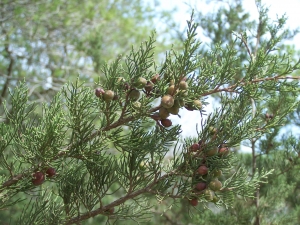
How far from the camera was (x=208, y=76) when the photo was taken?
0.93m

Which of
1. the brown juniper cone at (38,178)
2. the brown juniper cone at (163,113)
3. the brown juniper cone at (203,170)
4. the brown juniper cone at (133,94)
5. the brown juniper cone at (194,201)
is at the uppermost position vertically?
the brown juniper cone at (133,94)

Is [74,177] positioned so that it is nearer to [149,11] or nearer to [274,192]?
[274,192]

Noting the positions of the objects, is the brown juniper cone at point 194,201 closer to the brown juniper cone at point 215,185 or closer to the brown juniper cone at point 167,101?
the brown juniper cone at point 215,185

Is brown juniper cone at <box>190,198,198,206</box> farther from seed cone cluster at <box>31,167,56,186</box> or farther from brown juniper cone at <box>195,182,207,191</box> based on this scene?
seed cone cluster at <box>31,167,56,186</box>

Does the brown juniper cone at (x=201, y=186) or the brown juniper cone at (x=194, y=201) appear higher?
the brown juniper cone at (x=201, y=186)

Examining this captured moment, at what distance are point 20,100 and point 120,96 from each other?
25 cm

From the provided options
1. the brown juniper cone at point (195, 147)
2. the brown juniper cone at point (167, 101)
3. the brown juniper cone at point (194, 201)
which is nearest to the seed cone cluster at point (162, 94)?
the brown juniper cone at point (167, 101)

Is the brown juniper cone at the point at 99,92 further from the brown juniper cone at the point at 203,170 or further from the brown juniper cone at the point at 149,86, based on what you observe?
the brown juniper cone at the point at 203,170

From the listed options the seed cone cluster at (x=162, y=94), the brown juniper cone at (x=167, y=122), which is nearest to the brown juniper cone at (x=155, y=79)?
the seed cone cluster at (x=162, y=94)

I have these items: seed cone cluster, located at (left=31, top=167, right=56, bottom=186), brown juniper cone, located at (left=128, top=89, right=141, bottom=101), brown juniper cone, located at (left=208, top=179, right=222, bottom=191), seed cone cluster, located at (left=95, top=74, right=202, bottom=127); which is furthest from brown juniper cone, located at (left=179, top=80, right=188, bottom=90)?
seed cone cluster, located at (left=31, top=167, right=56, bottom=186)

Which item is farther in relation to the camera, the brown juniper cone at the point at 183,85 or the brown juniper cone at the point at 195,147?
the brown juniper cone at the point at 195,147

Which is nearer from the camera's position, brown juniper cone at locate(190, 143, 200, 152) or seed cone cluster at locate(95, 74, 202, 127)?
seed cone cluster at locate(95, 74, 202, 127)

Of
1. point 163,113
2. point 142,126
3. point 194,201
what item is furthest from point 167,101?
point 194,201

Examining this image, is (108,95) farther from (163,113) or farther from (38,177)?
(38,177)
